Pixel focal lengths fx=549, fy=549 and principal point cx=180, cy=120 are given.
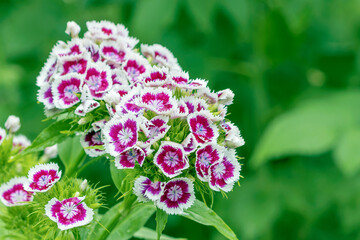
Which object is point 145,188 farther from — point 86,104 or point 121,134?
point 86,104

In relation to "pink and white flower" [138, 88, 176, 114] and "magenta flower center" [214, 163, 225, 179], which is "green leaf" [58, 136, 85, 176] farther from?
"magenta flower center" [214, 163, 225, 179]

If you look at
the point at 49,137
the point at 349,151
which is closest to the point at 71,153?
the point at 49,137

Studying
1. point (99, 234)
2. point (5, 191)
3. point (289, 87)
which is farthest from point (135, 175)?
point (289, 87)

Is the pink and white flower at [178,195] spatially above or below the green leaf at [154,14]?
below

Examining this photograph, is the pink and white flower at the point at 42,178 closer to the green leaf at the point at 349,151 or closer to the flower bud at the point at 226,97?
the flower bud at the point at 226,97

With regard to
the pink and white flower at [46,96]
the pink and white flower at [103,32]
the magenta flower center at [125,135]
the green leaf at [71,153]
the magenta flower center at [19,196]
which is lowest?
the magenta flower center at [19,196]

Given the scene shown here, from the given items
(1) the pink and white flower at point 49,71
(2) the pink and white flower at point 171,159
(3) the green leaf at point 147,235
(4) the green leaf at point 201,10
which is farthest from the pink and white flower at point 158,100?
(4) the green leaf at point 201,10

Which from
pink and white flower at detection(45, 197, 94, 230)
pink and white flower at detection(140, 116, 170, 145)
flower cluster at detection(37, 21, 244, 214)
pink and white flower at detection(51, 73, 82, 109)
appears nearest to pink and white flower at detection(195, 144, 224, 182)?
flower cluster at detection(37, 21, 244, 214)
